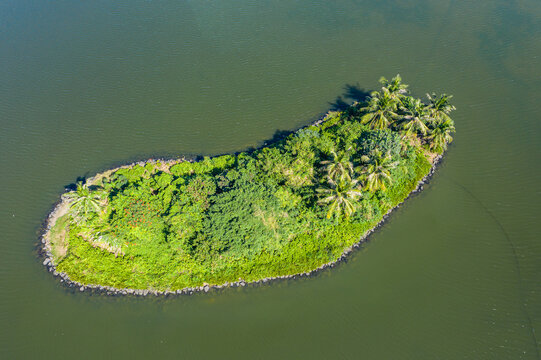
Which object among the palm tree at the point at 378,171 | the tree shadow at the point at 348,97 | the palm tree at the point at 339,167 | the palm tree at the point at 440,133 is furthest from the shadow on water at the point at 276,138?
the palm tree at the point at 378,171

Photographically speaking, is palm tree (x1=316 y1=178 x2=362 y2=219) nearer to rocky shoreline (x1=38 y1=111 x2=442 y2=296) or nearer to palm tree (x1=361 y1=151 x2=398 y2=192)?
palm tree (x1=361 y1=151 x2=398 y2=192)

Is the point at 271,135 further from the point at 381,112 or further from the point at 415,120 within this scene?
the point at 415,120

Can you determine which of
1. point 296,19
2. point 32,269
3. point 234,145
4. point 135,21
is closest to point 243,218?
point 234,145

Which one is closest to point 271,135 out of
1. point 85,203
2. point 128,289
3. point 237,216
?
point 237,216

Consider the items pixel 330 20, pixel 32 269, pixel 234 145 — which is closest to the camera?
pixel 32 269

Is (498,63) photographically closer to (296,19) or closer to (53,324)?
(296,19)

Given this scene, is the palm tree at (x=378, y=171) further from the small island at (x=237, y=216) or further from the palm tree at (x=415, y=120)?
the palm tree at (x=415, y=120)
